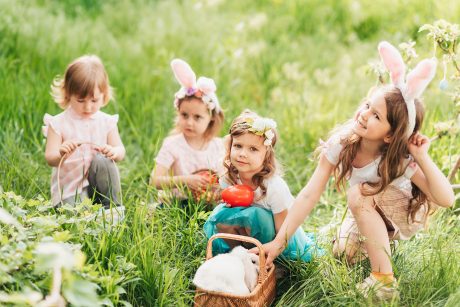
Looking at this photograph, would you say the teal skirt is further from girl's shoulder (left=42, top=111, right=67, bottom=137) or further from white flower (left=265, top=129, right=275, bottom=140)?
girl's shoulder (left=42, top=111, right=67, bottom=137)

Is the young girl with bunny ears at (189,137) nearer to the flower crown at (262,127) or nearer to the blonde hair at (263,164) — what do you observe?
the blonde hair at (263,164)

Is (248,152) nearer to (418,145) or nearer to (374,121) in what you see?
(374,121)

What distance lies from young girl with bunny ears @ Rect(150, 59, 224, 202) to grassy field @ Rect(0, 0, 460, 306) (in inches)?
5.8

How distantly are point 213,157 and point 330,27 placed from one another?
3.70 metres

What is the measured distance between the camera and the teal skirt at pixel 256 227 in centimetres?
338

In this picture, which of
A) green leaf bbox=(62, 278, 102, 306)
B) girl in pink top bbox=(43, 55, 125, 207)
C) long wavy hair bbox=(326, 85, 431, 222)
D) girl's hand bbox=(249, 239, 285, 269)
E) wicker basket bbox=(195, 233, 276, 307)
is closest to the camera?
green leaf bbox=(62, 278, 102, 306)

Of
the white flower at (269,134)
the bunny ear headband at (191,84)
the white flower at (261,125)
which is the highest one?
the bunny ear headband at (191,84)

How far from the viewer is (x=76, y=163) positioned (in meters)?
3.92

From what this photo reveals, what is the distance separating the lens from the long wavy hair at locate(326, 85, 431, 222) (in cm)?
313

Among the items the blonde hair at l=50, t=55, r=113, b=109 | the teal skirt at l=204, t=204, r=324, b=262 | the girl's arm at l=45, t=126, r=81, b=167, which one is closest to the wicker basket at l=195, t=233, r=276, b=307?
the teal skirt at l=204, t=204, r=324, b=262

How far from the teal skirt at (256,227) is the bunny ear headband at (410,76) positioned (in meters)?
0.81

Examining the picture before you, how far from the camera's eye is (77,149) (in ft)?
Answer: 12.9

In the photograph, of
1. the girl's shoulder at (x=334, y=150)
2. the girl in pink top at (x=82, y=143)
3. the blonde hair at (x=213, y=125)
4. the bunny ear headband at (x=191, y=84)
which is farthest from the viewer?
the blonde hair at (x=213, y=125)

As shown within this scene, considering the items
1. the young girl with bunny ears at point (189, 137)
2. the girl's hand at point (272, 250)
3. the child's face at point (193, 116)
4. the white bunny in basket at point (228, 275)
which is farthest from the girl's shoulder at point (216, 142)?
the white bunny in basket at point (228, 275)
